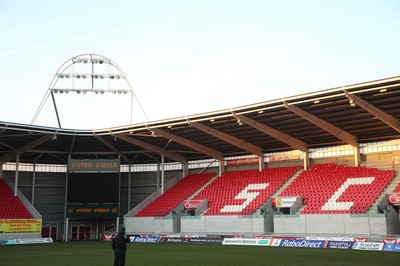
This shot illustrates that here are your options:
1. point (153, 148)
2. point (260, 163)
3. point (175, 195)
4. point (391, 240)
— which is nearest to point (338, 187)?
point (260, 163)

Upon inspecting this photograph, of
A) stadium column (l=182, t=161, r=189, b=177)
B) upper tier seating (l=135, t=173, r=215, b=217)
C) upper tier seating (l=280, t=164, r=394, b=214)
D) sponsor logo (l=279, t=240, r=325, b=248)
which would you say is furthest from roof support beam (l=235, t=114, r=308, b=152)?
stadium column (l=182, t=161, r=189, b=177)

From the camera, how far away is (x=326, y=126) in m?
38.6

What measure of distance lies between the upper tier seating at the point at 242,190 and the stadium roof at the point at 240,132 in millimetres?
2504

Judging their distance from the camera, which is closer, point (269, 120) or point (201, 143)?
point (269, 120)

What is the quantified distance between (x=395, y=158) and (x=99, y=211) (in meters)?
28.6

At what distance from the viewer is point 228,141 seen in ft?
146

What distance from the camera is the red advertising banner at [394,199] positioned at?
115 feet

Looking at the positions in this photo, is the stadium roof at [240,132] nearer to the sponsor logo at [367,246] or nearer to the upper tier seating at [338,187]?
the upper tier seating at [338,187]

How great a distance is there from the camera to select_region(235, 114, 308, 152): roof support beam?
1529 inches

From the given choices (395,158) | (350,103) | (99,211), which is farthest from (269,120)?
(99,211)

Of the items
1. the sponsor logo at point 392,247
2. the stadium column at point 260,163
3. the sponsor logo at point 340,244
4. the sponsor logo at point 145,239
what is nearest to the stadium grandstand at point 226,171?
the stadium column at point 260,163

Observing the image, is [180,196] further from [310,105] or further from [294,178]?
[310,105]

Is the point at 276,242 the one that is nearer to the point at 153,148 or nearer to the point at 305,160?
the point at 305,160

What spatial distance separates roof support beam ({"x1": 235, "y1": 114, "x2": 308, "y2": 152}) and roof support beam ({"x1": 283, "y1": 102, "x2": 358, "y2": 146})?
4.72 metres
